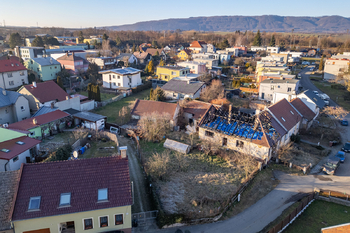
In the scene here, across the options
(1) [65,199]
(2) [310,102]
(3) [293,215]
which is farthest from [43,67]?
(3) [293,215]

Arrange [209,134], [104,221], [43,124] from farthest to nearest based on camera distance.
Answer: [43,124]
[209,134]
[104,221]

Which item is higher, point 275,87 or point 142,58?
point 142,58

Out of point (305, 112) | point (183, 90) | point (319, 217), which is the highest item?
point (183, 90)

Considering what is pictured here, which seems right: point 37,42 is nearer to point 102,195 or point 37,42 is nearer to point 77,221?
point 102,195

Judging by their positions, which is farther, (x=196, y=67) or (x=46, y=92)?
(x=196, y=67)

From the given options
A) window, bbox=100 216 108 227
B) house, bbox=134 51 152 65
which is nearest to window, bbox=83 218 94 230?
window, bbox=100 216 108 227

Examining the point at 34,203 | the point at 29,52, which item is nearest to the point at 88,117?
the point at 34,203

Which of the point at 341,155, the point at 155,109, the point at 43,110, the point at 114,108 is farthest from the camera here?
the point at 114,108
